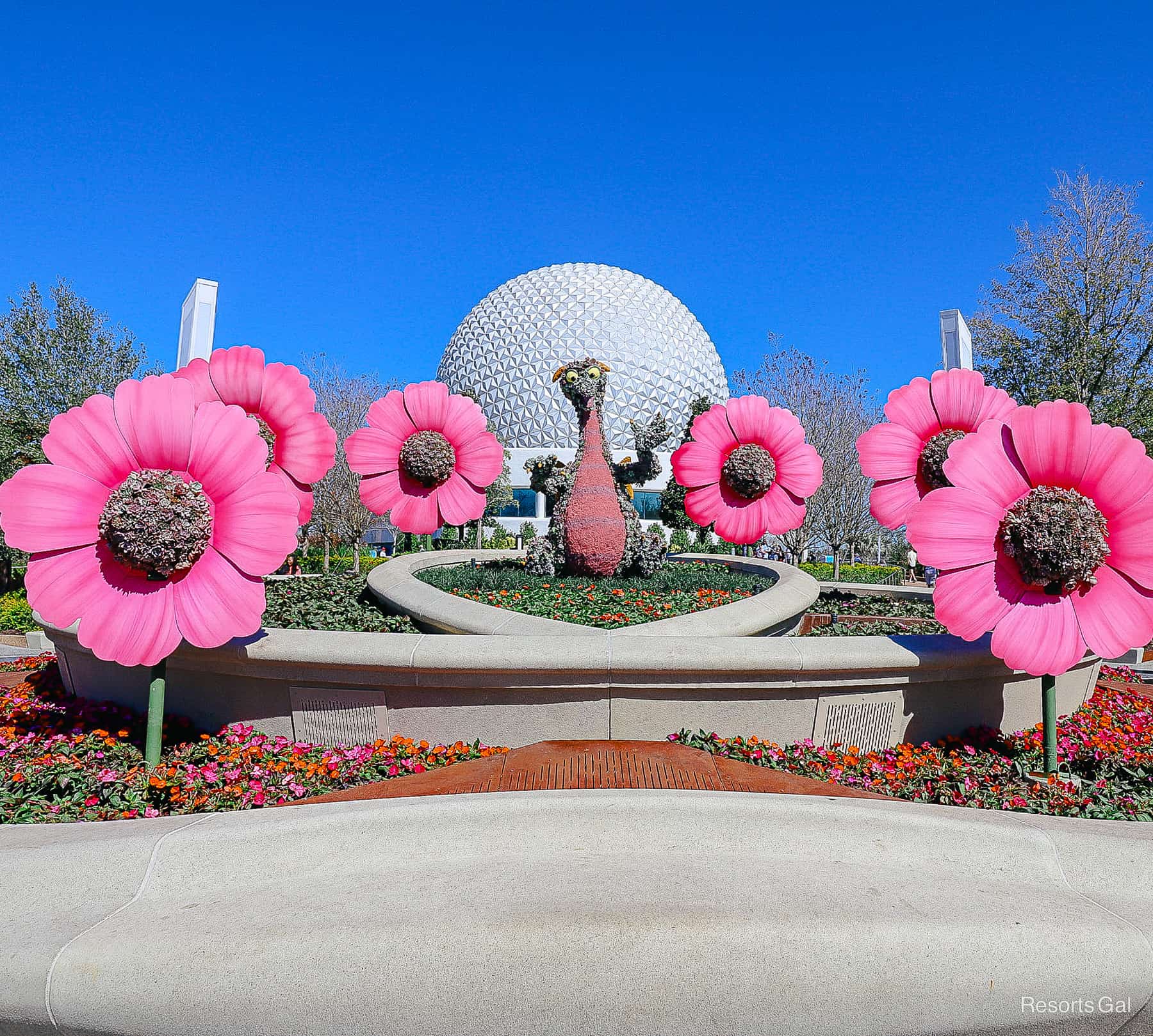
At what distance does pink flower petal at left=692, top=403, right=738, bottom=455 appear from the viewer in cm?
763

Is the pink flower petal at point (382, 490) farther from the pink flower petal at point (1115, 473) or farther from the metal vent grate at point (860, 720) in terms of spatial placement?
the pink flower petal at point (1115, 473)

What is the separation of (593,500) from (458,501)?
57.0 inches

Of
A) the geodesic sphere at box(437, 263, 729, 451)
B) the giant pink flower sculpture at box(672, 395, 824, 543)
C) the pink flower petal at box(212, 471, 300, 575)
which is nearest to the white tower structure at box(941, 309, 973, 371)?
the giant pink flower sculpture at box(672, 395, 824, 543)

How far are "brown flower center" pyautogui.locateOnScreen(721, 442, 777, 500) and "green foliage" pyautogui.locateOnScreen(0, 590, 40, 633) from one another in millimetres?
11565

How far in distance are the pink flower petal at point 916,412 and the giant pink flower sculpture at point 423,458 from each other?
3.41m

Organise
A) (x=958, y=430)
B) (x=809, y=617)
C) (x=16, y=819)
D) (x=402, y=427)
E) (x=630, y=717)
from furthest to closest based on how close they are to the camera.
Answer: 1. (x=809, y=617)
2. (x=402, y=427)
3. (x=958, y=430)
4. (x=630, y=717)
5. (x=16, y=819)

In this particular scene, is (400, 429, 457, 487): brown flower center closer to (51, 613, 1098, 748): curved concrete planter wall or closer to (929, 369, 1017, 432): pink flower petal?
(51, 613, 1098, 748): curved concrete planter wall

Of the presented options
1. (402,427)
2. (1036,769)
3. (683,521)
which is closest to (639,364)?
(683,521)

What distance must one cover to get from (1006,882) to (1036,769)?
274 cm

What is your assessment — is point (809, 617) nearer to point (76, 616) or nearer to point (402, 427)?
point (402, 427)

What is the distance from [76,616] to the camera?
356 centimetres

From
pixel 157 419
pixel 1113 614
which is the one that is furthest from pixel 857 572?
pixel 157 419

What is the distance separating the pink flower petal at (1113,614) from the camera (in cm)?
380

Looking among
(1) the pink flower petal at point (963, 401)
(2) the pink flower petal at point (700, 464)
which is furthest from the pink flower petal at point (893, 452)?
(2) the pink flower petal at point (700, 464)
